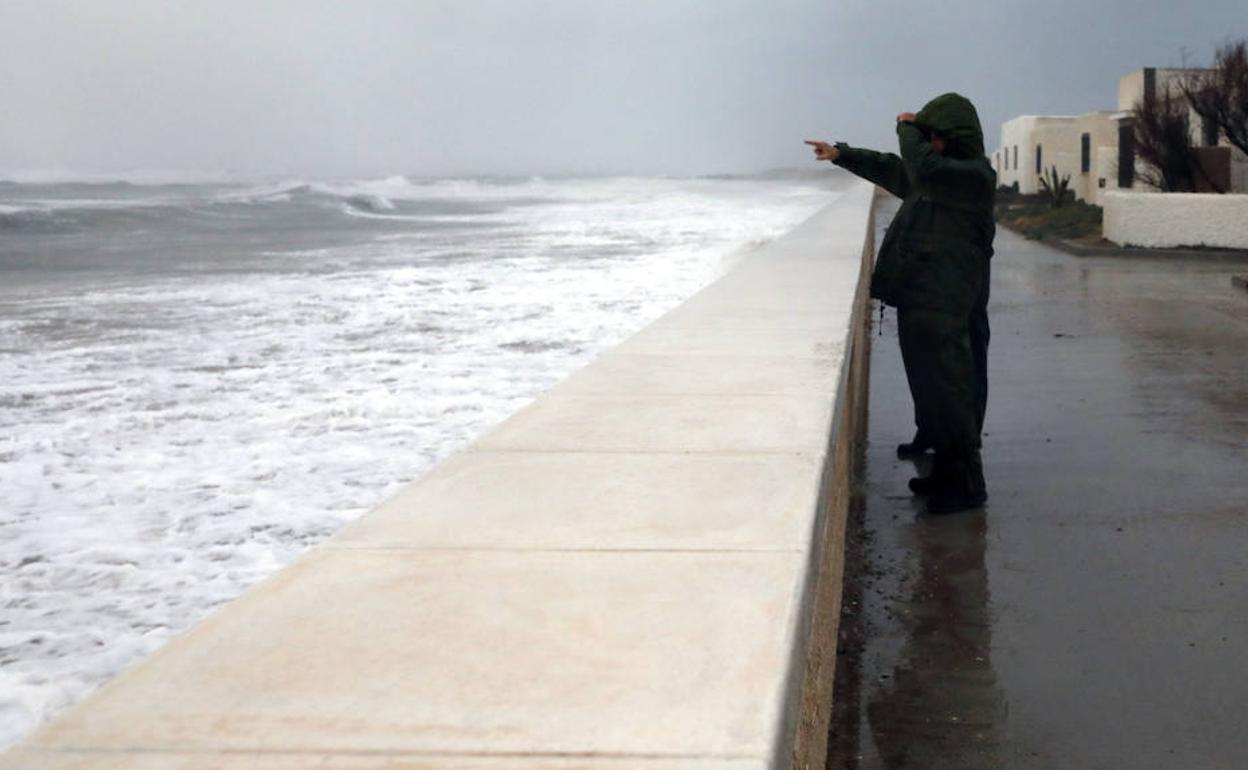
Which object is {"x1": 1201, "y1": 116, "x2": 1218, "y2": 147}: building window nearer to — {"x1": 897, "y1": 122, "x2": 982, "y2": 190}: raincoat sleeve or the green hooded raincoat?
the green hooded raincoat

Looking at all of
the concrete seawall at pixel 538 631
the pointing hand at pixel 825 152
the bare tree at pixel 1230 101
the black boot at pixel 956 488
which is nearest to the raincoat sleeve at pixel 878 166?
the pointing hand at pixel 825 152

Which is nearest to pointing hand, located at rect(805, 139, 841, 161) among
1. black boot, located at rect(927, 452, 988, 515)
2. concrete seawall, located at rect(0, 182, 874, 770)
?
black boot, located at rect(927, 452, 988, 515)

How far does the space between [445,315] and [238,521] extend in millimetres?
9509

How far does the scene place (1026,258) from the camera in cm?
2153

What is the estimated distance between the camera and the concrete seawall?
2.06 metres

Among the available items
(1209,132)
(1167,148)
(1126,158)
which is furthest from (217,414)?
(1126,158)

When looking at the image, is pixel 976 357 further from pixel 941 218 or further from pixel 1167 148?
pixel 1167 148


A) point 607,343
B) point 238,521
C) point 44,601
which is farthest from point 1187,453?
point 607,343

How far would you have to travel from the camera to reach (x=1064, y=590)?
199 inches

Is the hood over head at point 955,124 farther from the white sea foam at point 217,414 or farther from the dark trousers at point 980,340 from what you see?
the white sea foam at point 217,414

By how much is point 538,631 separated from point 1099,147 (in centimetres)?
3695

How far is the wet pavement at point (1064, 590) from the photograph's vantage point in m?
3.87

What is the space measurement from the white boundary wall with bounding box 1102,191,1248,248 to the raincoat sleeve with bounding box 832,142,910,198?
55.0 ft

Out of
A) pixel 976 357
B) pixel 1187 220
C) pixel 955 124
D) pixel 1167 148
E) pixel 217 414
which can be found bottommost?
pixel 217 414
